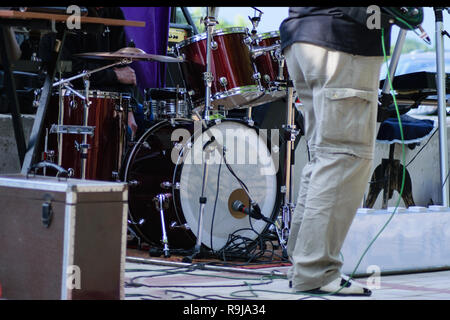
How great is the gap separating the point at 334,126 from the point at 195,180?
1.50m

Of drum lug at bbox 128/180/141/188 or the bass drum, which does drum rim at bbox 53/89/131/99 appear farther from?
drum lug at bbox 128/180/141/188

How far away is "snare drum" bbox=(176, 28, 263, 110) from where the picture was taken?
156 inches

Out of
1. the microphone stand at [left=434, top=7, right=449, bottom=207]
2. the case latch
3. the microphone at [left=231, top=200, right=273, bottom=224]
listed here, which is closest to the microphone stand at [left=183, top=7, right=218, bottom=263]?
the microphone at [left=231, top=200, right=273, bottom=224]

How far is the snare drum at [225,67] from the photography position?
396cm

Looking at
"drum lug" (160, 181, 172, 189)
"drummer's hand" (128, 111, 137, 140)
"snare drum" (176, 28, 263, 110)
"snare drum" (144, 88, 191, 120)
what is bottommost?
"drum lug" (160, 181, 172, 189)

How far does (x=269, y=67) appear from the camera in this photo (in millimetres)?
4004

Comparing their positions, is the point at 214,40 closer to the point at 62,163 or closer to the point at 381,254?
the point at 62,163

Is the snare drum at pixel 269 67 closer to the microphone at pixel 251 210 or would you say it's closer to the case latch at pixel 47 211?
the microphone at pixel 251 210

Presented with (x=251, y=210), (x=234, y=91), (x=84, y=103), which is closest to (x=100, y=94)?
(x=84, y=103)

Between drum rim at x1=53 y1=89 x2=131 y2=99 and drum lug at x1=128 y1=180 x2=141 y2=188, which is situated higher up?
drum rim at x1=53 y1=89 x2=131 y2=99

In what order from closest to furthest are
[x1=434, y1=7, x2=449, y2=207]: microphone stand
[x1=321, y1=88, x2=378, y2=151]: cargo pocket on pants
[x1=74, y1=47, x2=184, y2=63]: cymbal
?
1. [x1=321, y1=88, x2=378, y2=151]: cargo pocket on pants
2. [x1=74, y1=47, x2=184, y2=63]: cymbal
3. [x1=434, y1=7, x2=449, y2=207]: microphone stand

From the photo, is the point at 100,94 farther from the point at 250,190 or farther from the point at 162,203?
the point at 250,190

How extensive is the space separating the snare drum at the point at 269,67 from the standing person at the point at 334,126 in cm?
129

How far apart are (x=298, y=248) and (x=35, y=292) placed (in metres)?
0.97
